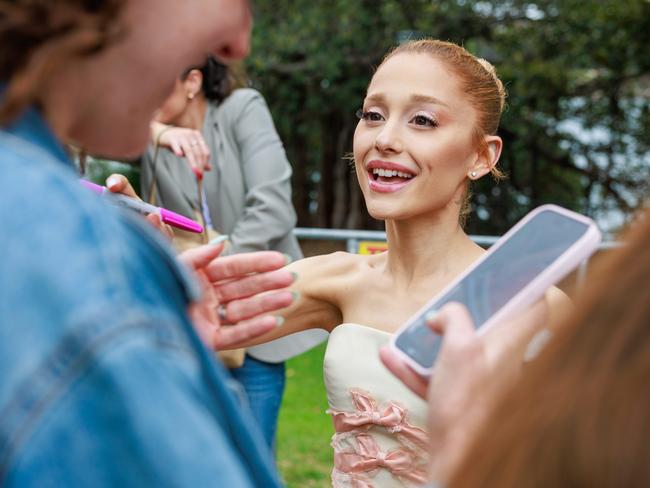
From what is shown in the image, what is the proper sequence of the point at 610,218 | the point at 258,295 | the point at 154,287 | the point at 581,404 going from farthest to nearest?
the point at 610,218, the point at 258,295, the point at 154,287, the point at 581,404

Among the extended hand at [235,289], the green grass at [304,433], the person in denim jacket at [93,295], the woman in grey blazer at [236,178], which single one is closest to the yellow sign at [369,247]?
the green grass at [304,433]

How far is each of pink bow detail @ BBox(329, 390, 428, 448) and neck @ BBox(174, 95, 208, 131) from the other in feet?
6.93

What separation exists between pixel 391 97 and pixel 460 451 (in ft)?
5.97

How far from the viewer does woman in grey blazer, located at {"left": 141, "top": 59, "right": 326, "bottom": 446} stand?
4.09m

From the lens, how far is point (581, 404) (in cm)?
88

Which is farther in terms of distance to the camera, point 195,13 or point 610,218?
point 610,218

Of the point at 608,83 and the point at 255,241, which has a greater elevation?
the point at 255,241

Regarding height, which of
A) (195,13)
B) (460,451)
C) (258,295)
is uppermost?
(195,13)

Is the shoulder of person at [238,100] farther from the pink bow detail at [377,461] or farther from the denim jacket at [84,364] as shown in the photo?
the denim jacket at [84,364]

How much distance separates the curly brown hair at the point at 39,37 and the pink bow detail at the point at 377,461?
1.67 meters

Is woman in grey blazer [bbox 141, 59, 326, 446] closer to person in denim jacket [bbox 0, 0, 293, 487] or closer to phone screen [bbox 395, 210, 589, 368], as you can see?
phone screen [bbox 395, 210, 589, 368]

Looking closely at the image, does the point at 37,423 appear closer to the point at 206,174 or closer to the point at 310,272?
the point at 310,272

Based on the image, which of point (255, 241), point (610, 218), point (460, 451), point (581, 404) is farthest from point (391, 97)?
point (610, 218)

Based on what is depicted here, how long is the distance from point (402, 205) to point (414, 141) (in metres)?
0.19
